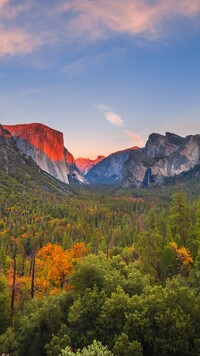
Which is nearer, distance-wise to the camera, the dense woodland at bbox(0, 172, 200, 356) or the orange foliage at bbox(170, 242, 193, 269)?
→ the dense woodland at bbox(0, 172, 200, 356)

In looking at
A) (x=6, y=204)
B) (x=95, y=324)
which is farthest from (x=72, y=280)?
(x=6, y=204)

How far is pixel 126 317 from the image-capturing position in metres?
26.6

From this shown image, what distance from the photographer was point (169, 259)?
55.6 meters

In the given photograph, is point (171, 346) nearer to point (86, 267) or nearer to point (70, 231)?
point (86, 267)

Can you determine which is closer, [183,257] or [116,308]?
[116,308]

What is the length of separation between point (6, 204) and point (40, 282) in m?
147

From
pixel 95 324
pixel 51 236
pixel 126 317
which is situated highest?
pixel 126 317

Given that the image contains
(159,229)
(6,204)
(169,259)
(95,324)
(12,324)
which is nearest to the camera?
(95,324)

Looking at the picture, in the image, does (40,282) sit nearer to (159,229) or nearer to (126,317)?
(159,229)

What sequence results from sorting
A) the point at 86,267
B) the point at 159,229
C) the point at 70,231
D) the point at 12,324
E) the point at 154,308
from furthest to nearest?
the point at 70,231
the point at 159,229
the point at 12,324
the point at 86,267
the point at 154,308

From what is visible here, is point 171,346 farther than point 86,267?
No

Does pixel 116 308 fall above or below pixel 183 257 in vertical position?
above

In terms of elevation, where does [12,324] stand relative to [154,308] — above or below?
below

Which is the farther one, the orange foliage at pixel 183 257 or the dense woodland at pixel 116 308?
the orange foliage at pixel 183 257
